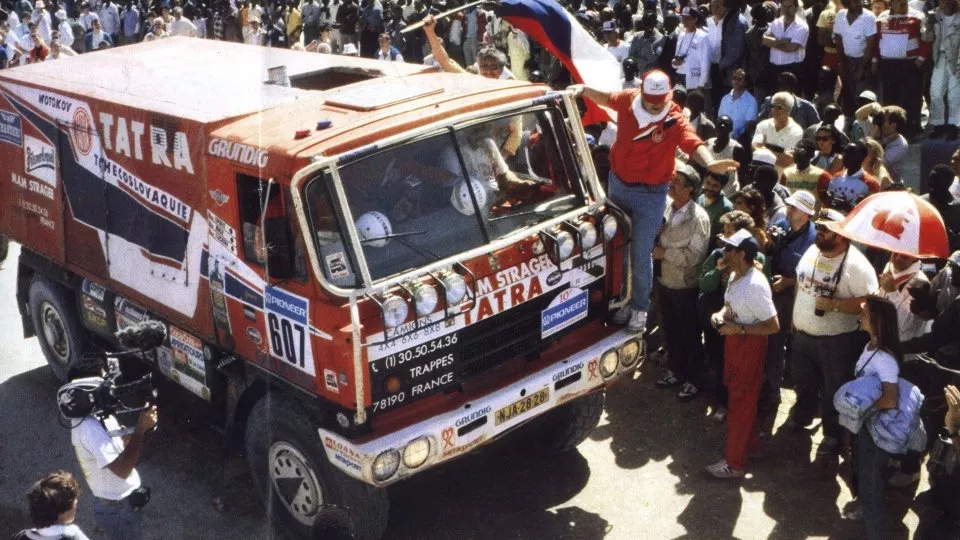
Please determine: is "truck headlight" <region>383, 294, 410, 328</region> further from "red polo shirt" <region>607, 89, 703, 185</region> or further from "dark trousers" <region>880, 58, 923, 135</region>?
"dark trousers" <region>880, 58, 923, 135</region>

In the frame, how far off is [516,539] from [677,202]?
292cm

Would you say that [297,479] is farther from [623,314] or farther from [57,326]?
[57,326]

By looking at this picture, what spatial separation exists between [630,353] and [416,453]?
1.87 metres

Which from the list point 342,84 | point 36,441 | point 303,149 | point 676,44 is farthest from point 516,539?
point 676,44

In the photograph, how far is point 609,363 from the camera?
23.4 feet

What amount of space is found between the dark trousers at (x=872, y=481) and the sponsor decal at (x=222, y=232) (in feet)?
13.2

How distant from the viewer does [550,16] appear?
860cm

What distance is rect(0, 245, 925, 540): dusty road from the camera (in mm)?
7004

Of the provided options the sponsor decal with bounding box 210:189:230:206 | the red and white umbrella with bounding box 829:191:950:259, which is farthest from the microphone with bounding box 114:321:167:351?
the red and white umbrella with bounding box 829:191:950:259

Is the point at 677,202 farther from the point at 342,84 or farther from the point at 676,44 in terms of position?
the point at 676,44

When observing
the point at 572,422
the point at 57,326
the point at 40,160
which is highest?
the point at 40,160

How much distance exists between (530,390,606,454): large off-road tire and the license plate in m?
1.00

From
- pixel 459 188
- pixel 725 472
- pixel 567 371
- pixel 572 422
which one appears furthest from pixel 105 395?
pixel 725 472

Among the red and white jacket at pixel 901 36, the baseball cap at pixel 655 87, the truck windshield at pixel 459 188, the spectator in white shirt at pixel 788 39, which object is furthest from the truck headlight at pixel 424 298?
the red and white jacket at pixel 901 36
